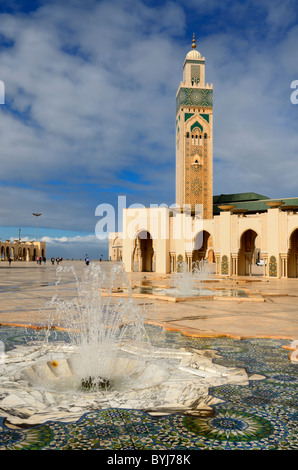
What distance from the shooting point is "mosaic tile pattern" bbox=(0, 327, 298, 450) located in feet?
5.64

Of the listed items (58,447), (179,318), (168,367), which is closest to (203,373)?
(168,367)

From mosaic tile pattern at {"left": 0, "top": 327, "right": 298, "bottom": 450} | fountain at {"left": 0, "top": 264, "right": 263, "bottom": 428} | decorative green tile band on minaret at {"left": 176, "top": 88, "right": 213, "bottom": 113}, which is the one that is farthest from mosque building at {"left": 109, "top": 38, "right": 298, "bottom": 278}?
mosaic tile pattern at {"left": 0, "top": 327, "right": 298, "bottom": 450}

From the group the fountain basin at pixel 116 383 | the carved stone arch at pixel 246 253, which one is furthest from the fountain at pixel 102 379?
the carved stone arch at pixel 246 253

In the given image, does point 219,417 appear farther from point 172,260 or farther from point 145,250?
point 145,250

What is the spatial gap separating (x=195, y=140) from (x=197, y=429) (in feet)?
96.5

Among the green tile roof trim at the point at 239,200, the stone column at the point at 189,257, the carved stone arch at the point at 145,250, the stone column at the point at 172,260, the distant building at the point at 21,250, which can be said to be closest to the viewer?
the stone column at the point at 189,257

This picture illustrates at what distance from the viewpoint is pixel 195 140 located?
2981 centimetres

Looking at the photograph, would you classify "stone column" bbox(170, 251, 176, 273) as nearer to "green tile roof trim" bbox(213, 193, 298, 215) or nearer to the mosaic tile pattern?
"green tile roof trim" bbox(213, 193, 298, 215)

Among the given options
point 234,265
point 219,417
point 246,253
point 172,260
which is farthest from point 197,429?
point 246,253

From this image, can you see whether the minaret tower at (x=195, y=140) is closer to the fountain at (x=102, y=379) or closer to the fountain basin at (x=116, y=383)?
the fountain at (x=102, y=379)

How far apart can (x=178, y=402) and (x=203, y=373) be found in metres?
0.60

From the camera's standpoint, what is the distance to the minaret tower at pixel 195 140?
96.8 ft

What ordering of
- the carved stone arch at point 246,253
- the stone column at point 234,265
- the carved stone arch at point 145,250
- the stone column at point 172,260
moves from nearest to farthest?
1. the stone column at point 234,265
2. the carved stone arch at point 246,253
3. the stone column at point 172,260
4. the carved stone arch at point 145,250
